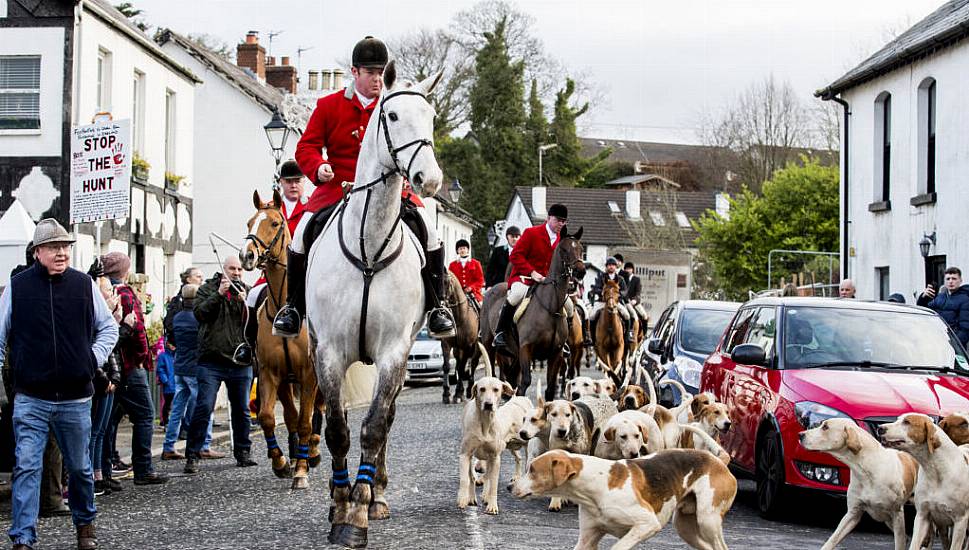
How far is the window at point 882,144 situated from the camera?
30.5m

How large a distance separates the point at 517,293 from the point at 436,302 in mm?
7563

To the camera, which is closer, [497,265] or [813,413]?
[813,413]

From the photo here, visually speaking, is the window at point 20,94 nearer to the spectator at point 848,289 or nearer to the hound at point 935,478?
the spectator at point 848,289

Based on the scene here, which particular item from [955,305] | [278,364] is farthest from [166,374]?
[955,305]

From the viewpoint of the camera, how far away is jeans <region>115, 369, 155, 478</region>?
1202 centimetres

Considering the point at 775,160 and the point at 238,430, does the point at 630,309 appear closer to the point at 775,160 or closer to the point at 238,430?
the point at 238,430

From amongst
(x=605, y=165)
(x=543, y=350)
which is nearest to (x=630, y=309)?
(x=543, y=350)

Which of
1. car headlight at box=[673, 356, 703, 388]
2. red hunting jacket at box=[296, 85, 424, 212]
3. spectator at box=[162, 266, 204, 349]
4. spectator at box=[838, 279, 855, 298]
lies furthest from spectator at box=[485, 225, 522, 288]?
red hunting jacket at box=[296, 85, 424, 212]

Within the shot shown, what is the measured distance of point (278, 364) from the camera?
1172 centimetres

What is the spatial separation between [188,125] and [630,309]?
13.3 m

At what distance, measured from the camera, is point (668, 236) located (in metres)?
64.2

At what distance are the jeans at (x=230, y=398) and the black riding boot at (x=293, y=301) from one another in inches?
165

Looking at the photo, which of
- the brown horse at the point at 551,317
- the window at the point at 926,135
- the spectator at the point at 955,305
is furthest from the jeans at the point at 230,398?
the window at the point at 926,135

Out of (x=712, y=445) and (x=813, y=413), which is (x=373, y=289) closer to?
(x=712, y=445)
